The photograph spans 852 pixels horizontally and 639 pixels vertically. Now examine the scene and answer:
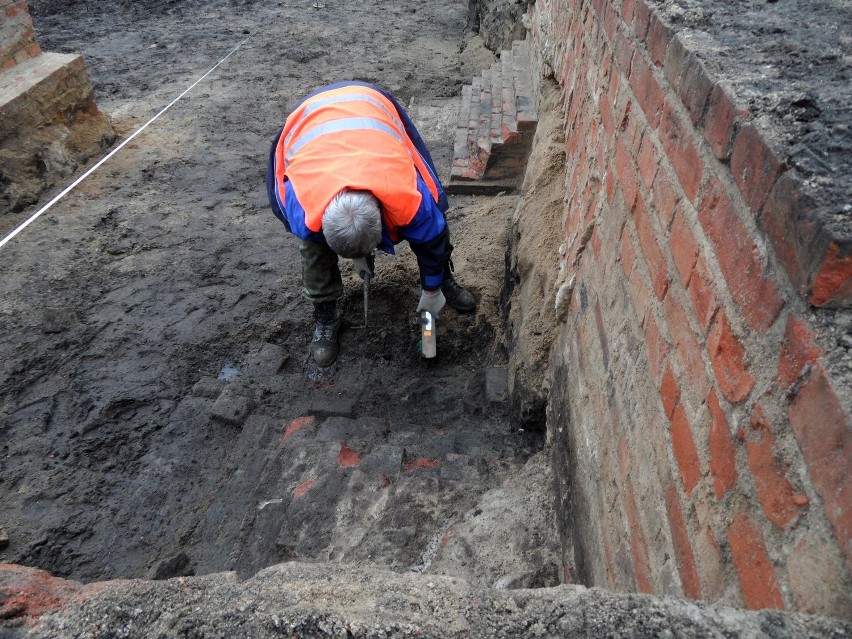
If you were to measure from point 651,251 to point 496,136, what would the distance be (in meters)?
3.49

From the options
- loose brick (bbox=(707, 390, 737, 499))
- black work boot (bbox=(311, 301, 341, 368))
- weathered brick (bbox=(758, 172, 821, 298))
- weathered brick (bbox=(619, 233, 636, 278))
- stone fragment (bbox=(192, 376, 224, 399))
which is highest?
weathered brick (bbox=(758, 172, 821, 298))

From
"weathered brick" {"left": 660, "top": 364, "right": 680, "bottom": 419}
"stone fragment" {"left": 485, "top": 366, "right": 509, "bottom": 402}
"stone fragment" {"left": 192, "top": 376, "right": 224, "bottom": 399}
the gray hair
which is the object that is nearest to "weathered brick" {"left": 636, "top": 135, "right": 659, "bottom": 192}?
"weathered brick" {"left": 660, "top": 364, "right": 680, "bottom": 419}

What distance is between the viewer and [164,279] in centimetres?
437

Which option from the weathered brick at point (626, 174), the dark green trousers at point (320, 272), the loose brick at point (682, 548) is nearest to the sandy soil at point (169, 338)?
the dark green trousers at point (320, 272)

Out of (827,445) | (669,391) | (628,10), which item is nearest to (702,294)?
(669,391)

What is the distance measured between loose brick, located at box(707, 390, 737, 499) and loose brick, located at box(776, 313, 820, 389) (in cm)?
18

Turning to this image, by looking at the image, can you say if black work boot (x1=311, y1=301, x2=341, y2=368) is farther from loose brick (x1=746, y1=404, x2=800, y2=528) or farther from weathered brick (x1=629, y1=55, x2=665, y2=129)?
loose brick (x1=746, y1=404, x2=800, y2=528)

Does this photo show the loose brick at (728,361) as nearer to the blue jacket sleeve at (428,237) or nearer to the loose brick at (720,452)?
the loose brick at (720,452)

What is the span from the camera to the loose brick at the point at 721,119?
1.07m

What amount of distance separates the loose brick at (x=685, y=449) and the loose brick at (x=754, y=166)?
17.5 inches

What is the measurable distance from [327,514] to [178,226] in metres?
3.50

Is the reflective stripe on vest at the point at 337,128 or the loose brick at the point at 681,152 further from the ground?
the loose brick at the point at 681,152

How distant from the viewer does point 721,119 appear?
1.12 metres

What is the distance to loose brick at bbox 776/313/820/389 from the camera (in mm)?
800
